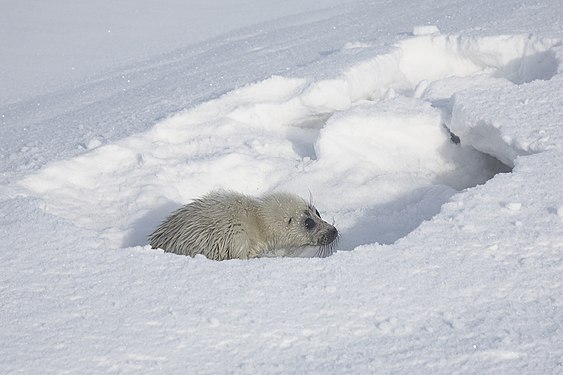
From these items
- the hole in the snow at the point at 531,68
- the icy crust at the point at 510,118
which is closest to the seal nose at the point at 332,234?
the icy crust at the point at 510,118

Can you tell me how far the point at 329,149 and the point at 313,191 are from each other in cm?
33

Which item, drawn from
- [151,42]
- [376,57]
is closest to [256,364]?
[376,57]

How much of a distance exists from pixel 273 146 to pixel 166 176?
2.98ft

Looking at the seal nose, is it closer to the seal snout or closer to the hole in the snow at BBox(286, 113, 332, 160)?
the seal snout

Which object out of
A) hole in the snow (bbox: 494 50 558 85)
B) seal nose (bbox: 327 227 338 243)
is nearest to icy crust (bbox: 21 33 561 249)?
hole in the snow (bbox: 494 50 558 85)

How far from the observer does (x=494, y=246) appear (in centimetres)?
347

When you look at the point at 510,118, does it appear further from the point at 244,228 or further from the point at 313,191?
the point at 244,228

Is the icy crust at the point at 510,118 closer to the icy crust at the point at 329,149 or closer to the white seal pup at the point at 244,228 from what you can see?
the icy crust at the point at 329,149

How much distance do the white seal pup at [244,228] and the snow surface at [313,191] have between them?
0.23 meters

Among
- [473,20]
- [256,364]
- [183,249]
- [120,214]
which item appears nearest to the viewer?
[256,364]

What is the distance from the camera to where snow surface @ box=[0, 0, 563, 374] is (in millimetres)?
2928

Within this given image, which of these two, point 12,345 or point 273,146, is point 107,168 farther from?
point 12,345

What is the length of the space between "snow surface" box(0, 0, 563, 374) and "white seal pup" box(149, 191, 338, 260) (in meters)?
0.23

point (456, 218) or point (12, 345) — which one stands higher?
point (12, 345)
